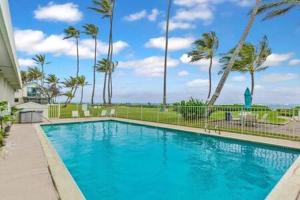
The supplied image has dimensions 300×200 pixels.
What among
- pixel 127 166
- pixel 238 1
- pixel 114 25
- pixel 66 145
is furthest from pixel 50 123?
pixel 114 25

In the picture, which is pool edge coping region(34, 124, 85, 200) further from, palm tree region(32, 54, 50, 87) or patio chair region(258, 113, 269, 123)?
palm tree region(32, 54, 50, 87)

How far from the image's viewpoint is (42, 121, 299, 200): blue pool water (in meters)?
4.98

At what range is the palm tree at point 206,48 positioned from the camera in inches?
1070

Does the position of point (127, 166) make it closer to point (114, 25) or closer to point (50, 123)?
point (50, 123)

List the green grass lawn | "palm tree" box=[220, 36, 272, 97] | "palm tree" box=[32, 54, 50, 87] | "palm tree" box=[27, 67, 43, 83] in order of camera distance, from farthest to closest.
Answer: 1. "palm tree" box=[27, 67, 43, 83]
2. "palm tree" box=[32, 54, 50, 87]
3. "palm tree" box=[220, 36, 272, 97]
4. the green grass lawn

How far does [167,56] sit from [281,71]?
528 inches

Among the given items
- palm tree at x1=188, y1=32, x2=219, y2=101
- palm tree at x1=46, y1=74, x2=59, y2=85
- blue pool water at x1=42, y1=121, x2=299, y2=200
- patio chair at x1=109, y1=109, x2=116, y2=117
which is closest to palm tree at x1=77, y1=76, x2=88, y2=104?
palm tree at x1=46, y1=74, x2=59, y2=85

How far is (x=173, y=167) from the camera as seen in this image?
6.69m

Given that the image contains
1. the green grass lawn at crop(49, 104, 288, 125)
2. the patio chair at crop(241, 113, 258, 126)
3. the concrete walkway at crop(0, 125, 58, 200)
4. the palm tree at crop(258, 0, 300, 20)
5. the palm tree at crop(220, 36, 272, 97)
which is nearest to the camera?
the concrete walkway at crop(0, 125, 58, 200)

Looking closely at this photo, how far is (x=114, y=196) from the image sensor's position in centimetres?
470

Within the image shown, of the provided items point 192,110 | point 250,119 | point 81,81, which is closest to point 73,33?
point 81,81

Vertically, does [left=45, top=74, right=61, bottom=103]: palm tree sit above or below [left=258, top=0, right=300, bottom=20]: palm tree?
below

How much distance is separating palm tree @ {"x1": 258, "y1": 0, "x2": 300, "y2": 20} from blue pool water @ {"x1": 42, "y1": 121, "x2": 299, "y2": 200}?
8410 millimetres

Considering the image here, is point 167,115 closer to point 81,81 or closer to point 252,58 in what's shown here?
point 252,58
